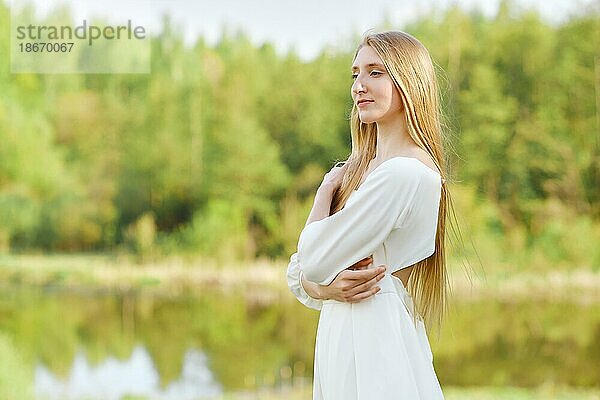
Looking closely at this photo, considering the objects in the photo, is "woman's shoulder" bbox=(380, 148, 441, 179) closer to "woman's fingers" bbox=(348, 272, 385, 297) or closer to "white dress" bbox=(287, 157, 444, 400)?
"white dress" bbox=(287, 157, 444, 400)

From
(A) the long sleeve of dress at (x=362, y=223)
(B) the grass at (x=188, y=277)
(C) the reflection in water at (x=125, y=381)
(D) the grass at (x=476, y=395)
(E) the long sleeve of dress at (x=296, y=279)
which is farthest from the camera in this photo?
(B) the grass at (x=188, y=277)

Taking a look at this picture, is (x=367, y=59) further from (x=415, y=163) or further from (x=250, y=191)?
(x=250, y=191)

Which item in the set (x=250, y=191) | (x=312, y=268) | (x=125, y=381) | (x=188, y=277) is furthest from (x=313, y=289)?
(x=250, y=191)

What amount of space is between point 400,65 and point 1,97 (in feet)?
17.8

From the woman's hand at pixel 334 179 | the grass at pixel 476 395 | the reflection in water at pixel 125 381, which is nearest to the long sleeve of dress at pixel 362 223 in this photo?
the woman's hand at pixel 334 179

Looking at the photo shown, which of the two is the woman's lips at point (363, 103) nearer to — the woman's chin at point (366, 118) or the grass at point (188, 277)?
the woman's chin at point (366, 118)

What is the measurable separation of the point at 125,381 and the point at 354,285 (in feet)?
16.1

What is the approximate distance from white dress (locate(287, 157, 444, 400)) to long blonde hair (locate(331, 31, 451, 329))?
6 cm

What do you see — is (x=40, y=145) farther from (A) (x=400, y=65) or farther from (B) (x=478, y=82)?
(A) (x=400, y=65)

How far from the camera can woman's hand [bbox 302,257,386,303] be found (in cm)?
124

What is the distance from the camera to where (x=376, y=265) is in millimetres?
1280

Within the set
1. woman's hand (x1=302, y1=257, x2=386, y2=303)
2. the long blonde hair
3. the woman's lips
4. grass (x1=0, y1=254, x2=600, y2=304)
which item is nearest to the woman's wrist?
woman's hand (x1=302, y1=257, x2=386, y2=303)

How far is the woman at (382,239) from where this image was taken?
1229mm

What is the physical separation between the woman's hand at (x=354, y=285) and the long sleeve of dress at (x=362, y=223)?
A: 1cm
